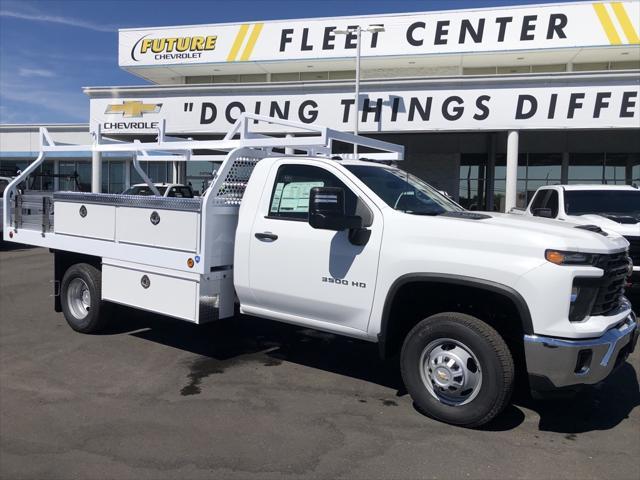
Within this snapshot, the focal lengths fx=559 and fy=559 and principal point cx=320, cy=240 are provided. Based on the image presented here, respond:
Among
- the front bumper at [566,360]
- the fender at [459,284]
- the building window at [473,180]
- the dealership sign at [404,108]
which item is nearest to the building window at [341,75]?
the building window at [473,180]

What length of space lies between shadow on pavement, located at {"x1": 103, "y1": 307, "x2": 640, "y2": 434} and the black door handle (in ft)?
4.75

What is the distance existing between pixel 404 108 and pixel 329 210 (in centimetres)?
1545

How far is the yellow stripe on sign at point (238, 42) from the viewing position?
2806 centimetres

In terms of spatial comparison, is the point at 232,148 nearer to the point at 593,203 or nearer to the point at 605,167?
the point at 593,203

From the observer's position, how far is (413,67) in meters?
28.2

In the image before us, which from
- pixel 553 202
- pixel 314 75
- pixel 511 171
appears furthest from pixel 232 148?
pixel 314 75

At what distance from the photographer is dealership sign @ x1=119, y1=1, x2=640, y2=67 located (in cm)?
2380

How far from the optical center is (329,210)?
4422mm

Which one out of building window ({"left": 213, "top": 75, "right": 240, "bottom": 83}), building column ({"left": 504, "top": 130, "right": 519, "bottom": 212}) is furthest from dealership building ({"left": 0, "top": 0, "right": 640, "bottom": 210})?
building window ({"left": 213, "top": 75, "right": 240, "bottom": 83})

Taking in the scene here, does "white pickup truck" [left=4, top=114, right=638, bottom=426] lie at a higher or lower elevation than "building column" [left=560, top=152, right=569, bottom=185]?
lower

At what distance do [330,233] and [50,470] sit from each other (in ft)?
8.71

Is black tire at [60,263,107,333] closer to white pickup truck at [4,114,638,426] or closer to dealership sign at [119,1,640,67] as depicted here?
white pickup truck at [4,114,638,426]

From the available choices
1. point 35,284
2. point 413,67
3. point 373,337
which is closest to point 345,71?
point 413,67

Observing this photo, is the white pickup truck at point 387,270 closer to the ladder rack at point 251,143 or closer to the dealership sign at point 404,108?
the ladder rack at point 251,143
